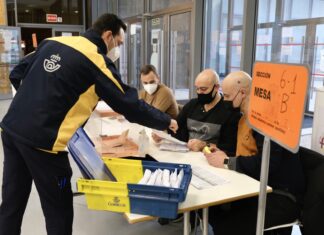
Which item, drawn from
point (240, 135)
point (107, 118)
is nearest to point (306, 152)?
point (240, 135)

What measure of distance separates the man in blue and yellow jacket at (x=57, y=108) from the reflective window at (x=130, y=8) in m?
4.91

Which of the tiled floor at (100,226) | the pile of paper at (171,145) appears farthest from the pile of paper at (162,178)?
the tiled floor at (100,226)

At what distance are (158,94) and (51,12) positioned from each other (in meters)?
7.22

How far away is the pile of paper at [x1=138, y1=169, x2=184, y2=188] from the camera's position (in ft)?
4.53

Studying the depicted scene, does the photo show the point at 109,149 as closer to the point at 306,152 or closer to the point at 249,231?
the point at 249,231

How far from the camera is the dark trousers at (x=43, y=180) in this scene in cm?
154

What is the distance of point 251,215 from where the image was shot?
171 cm

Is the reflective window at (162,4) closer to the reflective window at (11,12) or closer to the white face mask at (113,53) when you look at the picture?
the white face mask at (113,53)

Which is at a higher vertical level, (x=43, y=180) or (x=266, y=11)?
(x=266, y=11)

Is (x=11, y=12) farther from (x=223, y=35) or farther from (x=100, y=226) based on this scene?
(x=100, y=226)

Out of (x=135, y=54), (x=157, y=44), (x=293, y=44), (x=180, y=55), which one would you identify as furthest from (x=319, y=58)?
(x=135, y=54)

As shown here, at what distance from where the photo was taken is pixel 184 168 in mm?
1502

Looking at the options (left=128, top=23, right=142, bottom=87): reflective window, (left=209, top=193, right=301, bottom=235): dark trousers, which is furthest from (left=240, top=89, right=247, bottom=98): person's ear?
(left=128, top=23, right=142, bottom=87): reflective window

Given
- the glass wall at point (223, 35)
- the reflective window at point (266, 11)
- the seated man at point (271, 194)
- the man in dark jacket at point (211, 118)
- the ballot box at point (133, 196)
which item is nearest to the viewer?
the ballot box at point (133, 196)
